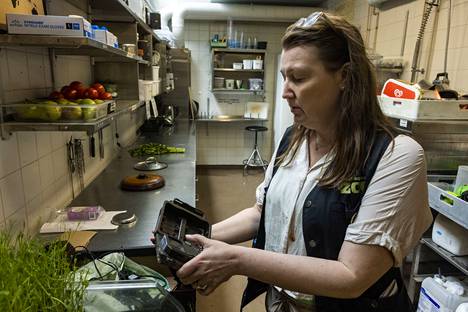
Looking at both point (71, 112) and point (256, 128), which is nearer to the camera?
point (71, 112)

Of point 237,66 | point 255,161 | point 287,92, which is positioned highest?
point 237,66

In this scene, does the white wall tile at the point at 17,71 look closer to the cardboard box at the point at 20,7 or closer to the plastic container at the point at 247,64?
the cardboard box at the point at 20,7

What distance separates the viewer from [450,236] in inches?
75.8

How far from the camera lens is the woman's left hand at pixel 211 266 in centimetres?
83

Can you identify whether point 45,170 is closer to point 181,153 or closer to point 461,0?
point 181,153

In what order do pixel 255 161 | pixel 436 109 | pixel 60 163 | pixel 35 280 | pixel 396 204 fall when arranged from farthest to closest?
pixel 255 161 < pixel 436 109 < pixel 60 163 < pixel 396 204 < pixel 35 280

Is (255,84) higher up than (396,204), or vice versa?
(255,84)

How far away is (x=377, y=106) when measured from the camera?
0.94m

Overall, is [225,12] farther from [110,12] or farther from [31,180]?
[31,180]

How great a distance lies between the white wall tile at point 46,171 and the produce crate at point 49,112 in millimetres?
332

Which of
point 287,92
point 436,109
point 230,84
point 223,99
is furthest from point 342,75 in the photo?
point 223,99

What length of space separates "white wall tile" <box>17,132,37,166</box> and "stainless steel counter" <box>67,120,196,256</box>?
0.43 meters

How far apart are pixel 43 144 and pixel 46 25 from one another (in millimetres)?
665

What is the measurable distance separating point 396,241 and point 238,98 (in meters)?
5.08
